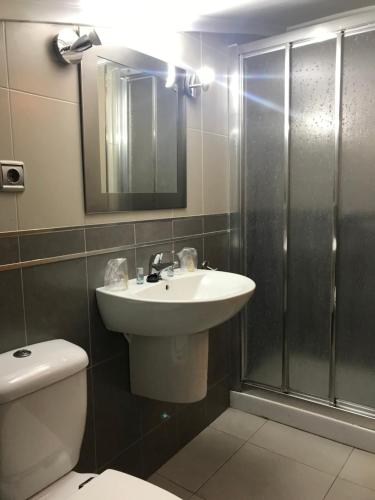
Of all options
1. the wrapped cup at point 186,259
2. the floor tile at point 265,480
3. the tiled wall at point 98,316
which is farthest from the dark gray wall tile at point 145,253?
the floor tile at point 265,480

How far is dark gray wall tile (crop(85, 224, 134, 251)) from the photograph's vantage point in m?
1.58

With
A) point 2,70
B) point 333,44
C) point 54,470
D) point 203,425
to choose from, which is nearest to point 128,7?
point 2,70

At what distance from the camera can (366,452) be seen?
2119 mm

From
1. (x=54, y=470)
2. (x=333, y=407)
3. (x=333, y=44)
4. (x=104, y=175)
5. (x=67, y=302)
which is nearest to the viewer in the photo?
(x=54, y=470)

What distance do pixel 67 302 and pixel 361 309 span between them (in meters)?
1.44

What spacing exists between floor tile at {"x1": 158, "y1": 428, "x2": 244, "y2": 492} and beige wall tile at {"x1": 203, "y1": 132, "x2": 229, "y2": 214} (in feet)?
3.94

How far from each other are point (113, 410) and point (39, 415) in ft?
1.91

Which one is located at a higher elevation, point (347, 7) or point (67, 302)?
point (347, 7)

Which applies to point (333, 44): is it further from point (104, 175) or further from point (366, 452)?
point (366, 452)

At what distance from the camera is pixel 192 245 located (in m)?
2.16

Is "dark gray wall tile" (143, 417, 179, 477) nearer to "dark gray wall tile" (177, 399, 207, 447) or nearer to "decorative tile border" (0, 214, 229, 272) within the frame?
"dark gray wall tile" (177, 399, 207, 447)

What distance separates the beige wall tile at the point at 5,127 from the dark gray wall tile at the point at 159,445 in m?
1.34

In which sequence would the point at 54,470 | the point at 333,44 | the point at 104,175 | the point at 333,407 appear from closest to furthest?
1. the point at 54,470
2. the point at 104,175
3. the point at 333,44
4. the point at 333,407

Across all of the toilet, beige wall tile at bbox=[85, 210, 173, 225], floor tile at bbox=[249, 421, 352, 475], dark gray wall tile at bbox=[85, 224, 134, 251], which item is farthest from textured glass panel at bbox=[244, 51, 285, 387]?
the toilet
